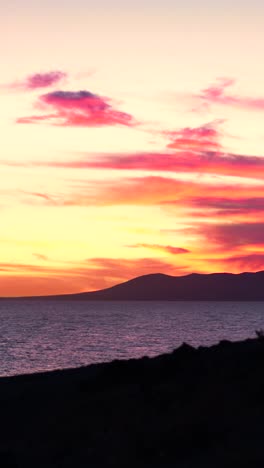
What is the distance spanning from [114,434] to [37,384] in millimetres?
14798

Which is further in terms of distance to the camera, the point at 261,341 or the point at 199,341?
the point at 199,341

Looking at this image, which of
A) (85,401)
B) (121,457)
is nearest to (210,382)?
(85,401)

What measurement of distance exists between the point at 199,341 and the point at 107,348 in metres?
15.9

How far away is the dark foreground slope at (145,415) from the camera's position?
68.3ft

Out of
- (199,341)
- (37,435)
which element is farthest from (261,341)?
(199,341)

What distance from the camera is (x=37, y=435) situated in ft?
82.2

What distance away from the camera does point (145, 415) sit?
25.9 meters

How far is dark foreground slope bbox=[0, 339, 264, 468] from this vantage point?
68.3 ft

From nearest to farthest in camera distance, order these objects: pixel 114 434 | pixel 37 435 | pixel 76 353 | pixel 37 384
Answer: pixel 114 434 < pixel 37 435 < pixel 37 384 < pixel 76 353

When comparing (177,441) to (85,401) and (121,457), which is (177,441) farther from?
(85,401)

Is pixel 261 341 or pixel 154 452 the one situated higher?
pixel 261 341

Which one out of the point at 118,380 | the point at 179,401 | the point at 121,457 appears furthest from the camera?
the point at 118,380

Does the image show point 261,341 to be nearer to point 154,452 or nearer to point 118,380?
point 118,380

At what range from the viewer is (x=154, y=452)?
21203 millimetres
